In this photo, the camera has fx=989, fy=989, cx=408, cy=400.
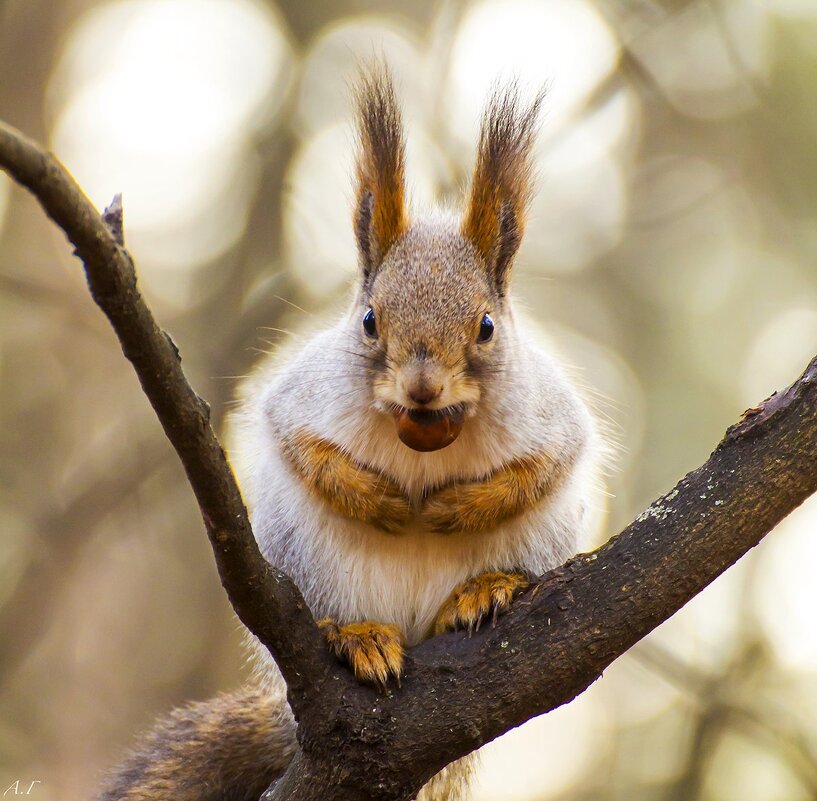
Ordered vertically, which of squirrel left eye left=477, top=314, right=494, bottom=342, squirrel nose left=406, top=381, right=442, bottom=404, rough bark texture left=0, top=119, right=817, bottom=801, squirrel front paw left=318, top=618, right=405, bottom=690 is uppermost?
squirrel left eye left=477, top=314, right=494, bottom=342

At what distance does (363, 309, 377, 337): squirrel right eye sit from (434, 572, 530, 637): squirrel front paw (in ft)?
2.54

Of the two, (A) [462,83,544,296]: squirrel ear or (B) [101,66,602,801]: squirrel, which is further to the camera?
(A) [462,83,544,296]: squirrel ear

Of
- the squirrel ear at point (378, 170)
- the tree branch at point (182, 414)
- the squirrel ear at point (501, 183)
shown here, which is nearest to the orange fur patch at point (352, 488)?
the tree branch at point (182, 414)

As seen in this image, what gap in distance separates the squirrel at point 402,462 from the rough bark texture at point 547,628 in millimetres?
169

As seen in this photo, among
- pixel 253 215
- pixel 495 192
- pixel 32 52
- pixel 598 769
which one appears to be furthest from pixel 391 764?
pixel 32 52

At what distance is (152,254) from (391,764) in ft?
16.8

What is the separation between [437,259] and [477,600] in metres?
1.01

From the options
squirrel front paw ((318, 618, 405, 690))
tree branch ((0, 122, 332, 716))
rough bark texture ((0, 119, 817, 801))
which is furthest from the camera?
squirrel front paw ((318, 618, 405, 690))

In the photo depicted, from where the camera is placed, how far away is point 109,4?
6797 millimetres

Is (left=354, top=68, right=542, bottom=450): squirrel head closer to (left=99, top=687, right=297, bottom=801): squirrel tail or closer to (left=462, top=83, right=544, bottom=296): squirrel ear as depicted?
(left=462, top=83, right=544, bottom=296): squirrel ear

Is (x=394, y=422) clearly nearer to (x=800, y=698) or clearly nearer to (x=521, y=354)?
(x=521, y=354)

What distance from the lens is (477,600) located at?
8.85ft

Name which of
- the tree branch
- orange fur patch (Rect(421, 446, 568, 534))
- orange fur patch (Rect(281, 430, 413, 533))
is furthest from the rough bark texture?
orange fur patch (Rect(281, 430, 413, 533))

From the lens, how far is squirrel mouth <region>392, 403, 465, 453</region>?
8.36 ft
